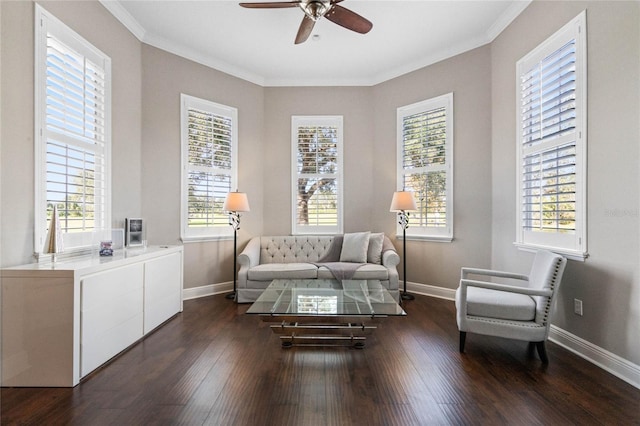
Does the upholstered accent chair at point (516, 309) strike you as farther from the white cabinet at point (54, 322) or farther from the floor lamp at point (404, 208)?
the white cabinet at point (54, 322)

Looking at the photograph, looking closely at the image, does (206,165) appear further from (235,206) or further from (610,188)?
(610,188)

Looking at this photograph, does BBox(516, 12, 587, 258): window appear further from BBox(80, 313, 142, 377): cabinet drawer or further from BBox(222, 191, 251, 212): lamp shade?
BBox(80, 313, 142, 377): cabinet drawer

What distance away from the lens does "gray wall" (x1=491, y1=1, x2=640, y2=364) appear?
6.64ft

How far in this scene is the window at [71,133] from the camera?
230cm

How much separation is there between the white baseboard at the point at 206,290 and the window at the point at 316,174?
4.38 feet

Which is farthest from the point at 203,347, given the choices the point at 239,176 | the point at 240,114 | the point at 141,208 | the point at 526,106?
the point at 526,106

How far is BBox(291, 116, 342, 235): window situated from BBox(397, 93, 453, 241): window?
3.37ft

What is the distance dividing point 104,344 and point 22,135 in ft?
5.63

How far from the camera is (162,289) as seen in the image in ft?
10.1

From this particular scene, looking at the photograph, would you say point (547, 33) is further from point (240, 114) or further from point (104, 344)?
point (104, 344)

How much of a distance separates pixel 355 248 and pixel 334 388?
7.88 ft

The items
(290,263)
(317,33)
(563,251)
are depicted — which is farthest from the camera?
(290,263)

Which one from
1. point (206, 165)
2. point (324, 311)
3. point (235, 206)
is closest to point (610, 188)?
point (324, 311)

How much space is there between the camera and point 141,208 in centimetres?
357
